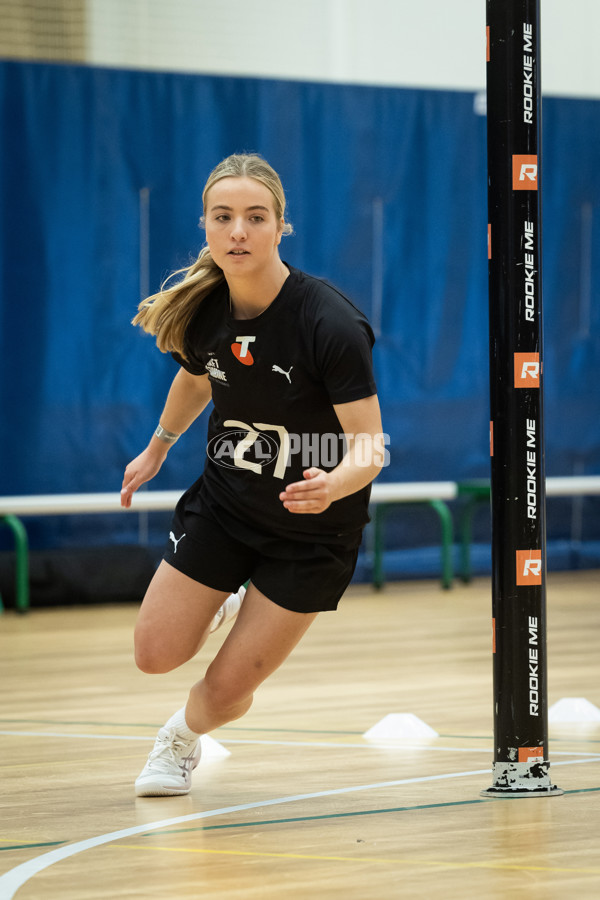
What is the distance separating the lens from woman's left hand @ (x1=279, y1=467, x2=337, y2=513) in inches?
113

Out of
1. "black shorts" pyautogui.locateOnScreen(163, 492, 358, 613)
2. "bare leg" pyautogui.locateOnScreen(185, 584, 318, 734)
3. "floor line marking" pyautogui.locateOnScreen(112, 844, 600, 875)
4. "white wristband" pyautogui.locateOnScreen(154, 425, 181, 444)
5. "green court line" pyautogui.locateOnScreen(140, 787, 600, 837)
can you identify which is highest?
"white wristband" pyautogui.locateOnScreen(154, 425, 181, 444)

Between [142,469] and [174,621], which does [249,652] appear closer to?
[174,621]

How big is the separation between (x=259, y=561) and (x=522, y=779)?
817mm

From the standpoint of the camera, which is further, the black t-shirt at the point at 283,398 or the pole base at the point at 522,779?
the pole base at the point at 522,779

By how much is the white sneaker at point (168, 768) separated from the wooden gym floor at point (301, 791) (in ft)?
0.15

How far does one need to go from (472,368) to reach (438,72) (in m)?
2.13

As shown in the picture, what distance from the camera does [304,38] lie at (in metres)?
9.78

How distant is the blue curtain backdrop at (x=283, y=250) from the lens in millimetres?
8453

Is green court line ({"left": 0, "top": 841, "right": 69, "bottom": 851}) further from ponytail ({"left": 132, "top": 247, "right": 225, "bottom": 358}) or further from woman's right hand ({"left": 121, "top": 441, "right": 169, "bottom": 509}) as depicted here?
ponytail ({"left": 132, "top": 247, "right": 225, "bottom": 358})

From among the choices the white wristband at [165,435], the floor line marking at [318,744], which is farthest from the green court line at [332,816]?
the white wristband at [165,435]

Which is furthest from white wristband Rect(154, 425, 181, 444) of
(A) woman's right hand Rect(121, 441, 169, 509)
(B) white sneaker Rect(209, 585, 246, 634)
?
(B) white sneaker Rect(209, 585, 246, 634)

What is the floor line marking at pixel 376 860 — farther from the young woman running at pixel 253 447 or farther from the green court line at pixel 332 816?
the young woman running at pixel 253 447

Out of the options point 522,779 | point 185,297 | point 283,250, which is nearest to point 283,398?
point 185,297

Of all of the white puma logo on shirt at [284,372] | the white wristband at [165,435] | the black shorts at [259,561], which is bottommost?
the black shorts at [259,561]
